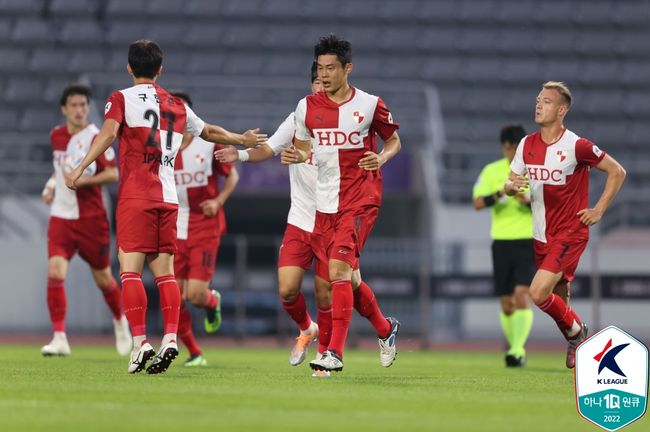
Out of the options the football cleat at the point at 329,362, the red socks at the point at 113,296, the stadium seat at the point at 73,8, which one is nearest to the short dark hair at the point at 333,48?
the football cleat at the point at 329,362

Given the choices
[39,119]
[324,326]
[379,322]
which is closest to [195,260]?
[324,326]

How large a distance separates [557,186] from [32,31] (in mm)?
15963

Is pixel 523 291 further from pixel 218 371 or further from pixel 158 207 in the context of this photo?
pixel 158 207

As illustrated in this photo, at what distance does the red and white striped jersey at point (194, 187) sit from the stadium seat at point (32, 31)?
13477 mm

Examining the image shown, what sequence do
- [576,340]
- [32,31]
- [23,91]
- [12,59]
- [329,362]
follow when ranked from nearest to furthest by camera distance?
[329,362] < [576,340] < [23,91] < [12,59] < [32,31]

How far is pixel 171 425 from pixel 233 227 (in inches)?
629

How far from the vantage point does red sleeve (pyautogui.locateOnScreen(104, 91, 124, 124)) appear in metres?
8.14

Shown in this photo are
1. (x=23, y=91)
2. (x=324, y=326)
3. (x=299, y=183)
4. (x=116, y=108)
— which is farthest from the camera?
(x=23, y=91)

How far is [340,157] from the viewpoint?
8234mm

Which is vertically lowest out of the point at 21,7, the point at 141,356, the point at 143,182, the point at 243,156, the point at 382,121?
the point at 141,356

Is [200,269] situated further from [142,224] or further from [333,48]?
[333,48]

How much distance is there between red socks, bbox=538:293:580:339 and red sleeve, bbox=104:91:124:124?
3.49 m

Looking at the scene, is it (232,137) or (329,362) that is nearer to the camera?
(329,362)

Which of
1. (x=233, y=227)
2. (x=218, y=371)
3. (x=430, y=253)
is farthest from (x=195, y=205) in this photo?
(x=233, y=227)
